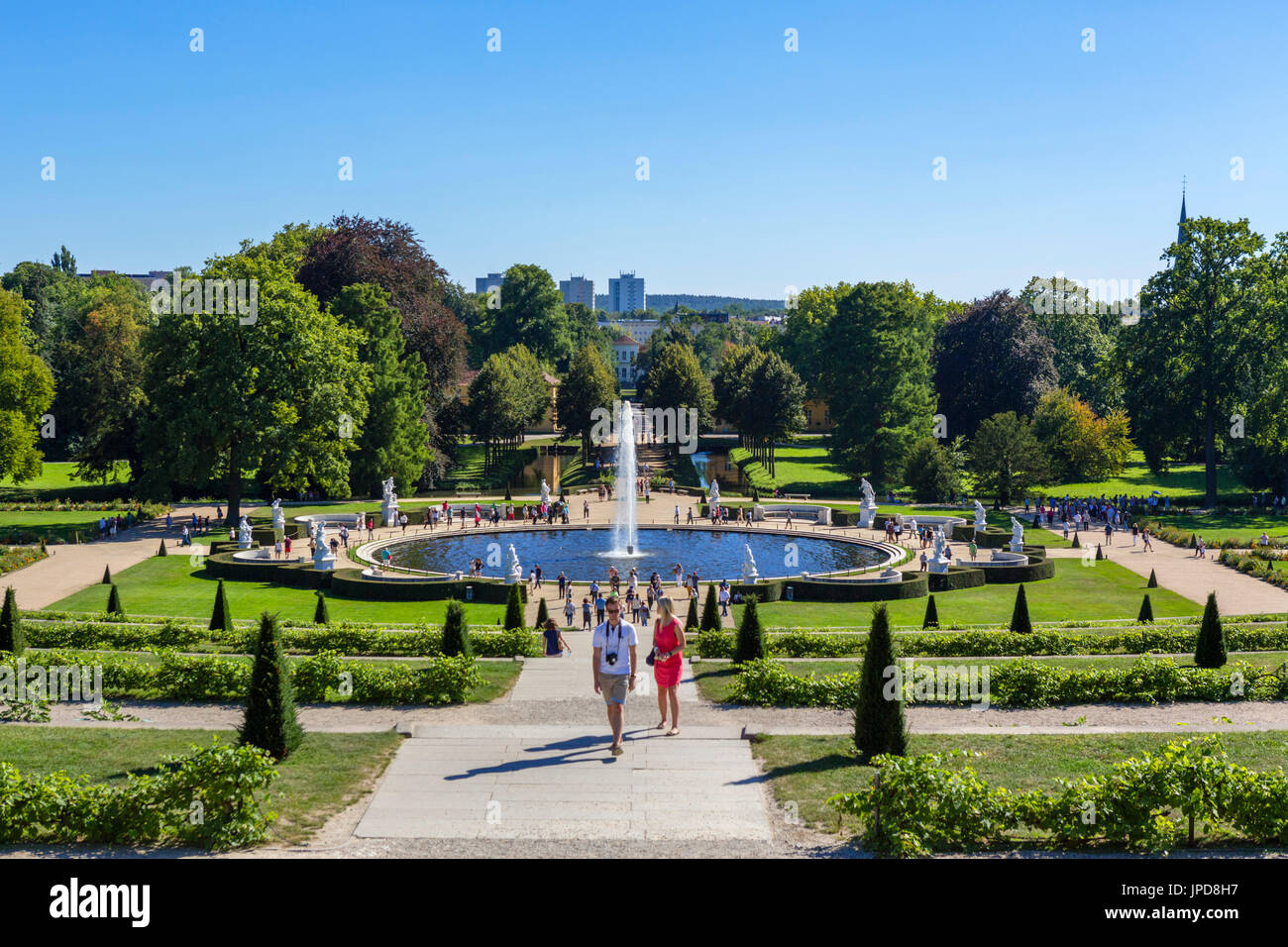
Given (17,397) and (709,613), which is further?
(17,397)

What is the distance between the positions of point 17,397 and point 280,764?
53995 mm

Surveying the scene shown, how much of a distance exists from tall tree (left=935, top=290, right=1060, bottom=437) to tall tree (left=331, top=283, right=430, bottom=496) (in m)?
44.1

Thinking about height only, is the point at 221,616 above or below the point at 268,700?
below

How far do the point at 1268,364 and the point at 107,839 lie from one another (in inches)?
2766

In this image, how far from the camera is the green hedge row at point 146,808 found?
13.0 meters

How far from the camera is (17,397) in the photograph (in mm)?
61000

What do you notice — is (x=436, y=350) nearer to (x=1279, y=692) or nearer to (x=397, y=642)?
(x=397, y=642)

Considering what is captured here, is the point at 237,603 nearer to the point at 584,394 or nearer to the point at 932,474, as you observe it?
the point at 932,474

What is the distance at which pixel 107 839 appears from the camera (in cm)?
1312

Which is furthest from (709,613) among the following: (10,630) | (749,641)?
(10,630)
